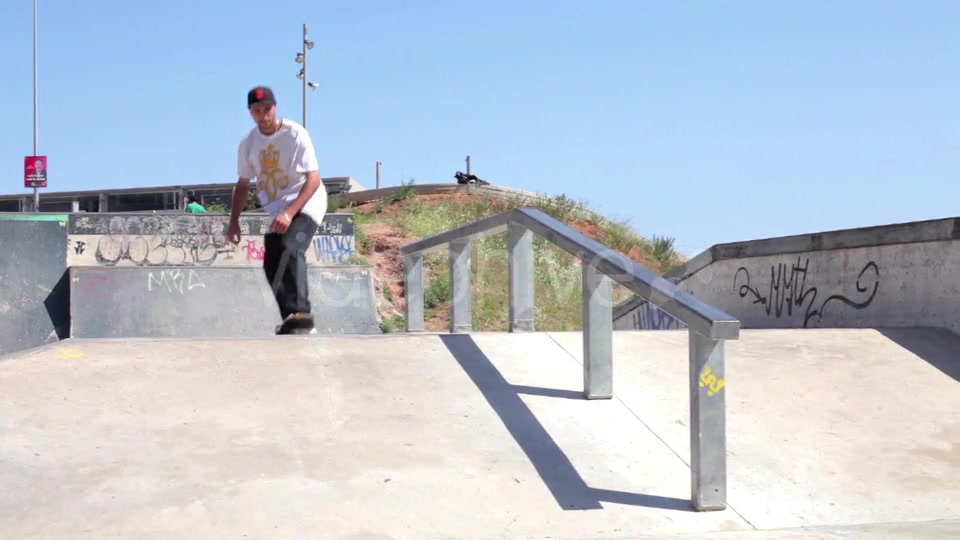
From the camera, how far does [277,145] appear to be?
20.5 feet

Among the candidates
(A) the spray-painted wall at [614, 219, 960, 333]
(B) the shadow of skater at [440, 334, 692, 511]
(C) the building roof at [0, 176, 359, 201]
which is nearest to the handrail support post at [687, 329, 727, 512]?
(B) the shadow of skater at [440, 334, 692, 511]

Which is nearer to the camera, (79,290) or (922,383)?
(922,383)

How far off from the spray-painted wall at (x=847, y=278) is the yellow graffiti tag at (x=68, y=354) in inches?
206

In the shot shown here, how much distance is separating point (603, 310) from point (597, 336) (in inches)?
5.3

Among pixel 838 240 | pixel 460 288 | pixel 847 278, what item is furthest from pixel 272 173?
pixel 847 278

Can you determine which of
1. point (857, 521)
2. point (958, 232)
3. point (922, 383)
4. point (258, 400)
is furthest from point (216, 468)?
point (958, 232)

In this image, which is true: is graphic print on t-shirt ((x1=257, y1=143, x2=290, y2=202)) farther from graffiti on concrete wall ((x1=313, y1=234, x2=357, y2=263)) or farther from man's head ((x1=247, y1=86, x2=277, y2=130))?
graffiti on concrete wall ((x1=313, y1=234, x2=357, y2=263))

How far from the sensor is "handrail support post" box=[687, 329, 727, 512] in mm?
3914

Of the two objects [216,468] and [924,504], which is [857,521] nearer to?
[924,504]

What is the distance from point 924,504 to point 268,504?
8.46ft

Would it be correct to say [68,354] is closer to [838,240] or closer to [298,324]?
[298,324]

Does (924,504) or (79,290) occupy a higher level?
(79,290)

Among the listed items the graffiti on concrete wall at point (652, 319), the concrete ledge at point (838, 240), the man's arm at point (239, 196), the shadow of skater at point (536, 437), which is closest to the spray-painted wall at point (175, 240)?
the graffiti on concrete wall at point (652, 319)

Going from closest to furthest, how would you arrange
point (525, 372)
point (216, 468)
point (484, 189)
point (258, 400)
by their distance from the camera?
point (216, 468)
point (258, 400)
point (525, 372)
point (484, 189)
